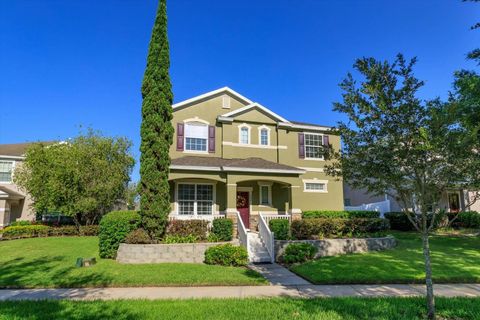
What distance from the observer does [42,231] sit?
21.7m

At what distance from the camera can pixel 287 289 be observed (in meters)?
8.54

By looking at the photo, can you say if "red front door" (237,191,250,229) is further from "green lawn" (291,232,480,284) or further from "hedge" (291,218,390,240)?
"green lawn" (291,232,480,284)

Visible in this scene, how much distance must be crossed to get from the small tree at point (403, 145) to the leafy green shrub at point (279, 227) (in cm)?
819

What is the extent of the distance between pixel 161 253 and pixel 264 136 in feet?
36.8

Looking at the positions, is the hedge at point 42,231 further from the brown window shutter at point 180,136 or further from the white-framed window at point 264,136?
the white-framed window at point 264,136

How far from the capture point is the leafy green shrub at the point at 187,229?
1379 cm

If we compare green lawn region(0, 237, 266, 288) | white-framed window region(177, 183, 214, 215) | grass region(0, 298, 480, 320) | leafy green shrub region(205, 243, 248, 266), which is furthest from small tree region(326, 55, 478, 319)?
white-framed window region(177, 183, 214, 215)

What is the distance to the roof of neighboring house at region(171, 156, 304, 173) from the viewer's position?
16.9 meters

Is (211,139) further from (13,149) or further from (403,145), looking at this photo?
(13,149)

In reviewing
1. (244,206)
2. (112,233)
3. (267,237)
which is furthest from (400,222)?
(112,233)

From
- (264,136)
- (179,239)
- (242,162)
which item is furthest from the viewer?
(264,136)

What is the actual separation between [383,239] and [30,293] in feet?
45.5

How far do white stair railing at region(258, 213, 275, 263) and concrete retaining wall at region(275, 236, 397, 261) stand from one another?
0.67ft

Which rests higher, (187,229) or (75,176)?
(75,176)
